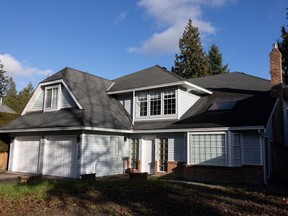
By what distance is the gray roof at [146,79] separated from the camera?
2016 cm

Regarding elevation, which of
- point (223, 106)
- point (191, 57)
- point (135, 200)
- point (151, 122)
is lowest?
point (135, 200)

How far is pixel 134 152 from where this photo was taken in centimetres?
2045

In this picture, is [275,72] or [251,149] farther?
[275,72]

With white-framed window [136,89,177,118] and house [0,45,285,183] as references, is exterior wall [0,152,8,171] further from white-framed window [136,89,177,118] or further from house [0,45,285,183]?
white-framed window [136,89,177,118]

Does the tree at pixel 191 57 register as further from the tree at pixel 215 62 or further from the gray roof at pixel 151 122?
the gray roof at pixel 151 122

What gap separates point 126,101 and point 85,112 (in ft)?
15.4

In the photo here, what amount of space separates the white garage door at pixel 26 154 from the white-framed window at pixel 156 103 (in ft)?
23.4

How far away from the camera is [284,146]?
58.5ft

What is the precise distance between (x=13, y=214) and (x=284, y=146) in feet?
49.9

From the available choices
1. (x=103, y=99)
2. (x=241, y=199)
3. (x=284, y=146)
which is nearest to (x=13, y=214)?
(x=241, y=199)

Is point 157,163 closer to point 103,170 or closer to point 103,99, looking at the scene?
point 103,170

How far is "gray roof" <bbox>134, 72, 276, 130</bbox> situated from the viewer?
15922 millimetres

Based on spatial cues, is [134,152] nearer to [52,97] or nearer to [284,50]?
[52,97]

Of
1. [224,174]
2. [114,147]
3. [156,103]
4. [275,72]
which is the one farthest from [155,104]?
[275,72]
